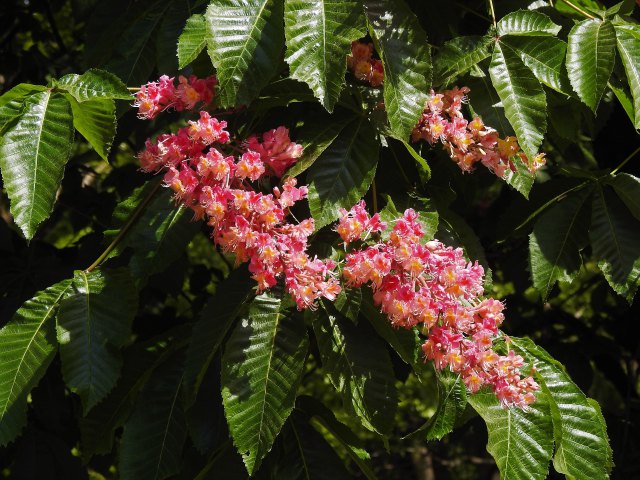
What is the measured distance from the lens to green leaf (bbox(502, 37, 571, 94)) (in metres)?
1.61

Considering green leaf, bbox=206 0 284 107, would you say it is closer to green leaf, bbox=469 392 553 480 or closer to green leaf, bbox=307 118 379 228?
green leaf, bbox=307 118 379 228

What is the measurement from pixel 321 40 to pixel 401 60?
16 cm

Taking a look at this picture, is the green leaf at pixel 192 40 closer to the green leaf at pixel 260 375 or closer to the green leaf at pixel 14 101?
the green leaf at pixel 14 101

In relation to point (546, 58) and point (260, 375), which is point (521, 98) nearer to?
point (546, 58)

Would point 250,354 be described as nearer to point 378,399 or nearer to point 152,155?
point 378,399

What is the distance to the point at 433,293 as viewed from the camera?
1380 millimetres

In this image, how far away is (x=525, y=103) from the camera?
156 centimetres

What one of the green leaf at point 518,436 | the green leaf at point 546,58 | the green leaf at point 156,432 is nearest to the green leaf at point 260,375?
the green leaf at point 156,432

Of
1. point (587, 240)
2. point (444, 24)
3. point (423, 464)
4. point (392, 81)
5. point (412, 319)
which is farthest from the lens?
point (423, 464)

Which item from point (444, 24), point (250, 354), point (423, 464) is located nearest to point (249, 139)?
point (250, 354)

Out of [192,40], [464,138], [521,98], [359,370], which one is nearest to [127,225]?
[192,40]

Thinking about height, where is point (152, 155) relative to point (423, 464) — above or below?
above

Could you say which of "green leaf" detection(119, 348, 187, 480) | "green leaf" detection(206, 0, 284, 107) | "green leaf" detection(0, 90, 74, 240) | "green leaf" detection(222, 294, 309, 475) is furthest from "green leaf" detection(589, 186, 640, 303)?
"green leaf" detection(0, 90, 74, 240)

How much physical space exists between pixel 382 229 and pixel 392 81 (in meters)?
0.26
